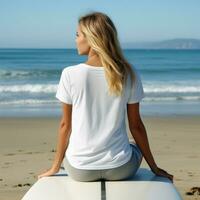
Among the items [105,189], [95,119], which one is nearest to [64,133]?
[95,119]

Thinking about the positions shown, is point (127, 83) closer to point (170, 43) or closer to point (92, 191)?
point (92, 191)

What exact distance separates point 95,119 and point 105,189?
0.45 meters

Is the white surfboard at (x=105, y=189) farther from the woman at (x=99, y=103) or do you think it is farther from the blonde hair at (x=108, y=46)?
the blonde hair at (x=108, y=46)

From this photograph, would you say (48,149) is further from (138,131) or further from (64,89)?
(64,89)

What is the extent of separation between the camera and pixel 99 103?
3.89m

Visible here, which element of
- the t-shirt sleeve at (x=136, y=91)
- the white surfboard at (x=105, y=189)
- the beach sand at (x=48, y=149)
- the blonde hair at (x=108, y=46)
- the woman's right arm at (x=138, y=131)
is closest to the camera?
the white surfboard at (x=105, y=189)

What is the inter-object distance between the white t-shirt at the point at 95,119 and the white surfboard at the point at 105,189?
0.13m

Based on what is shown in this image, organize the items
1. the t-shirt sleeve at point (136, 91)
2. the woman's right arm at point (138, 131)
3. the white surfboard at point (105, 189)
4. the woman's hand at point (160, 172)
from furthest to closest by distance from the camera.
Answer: the woman's hand at point (160, 172), the woman's right arm at point (138, 131), the t-shirt sleeve at point (136, 91), the white surfboard at point (105, 189)

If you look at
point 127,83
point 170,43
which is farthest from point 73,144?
point 170,43

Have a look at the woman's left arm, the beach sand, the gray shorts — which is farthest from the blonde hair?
the beach sand

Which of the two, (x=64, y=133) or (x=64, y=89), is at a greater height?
(x=64, y=89)

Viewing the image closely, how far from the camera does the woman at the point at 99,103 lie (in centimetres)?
382

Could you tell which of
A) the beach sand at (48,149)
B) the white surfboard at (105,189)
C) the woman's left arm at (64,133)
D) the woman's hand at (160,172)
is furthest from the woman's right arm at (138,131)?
the beach sand at (48,149)

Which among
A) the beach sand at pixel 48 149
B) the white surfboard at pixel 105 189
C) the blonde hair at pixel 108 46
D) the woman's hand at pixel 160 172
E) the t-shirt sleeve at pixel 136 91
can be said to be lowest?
the beach sand at pixel 48 149
